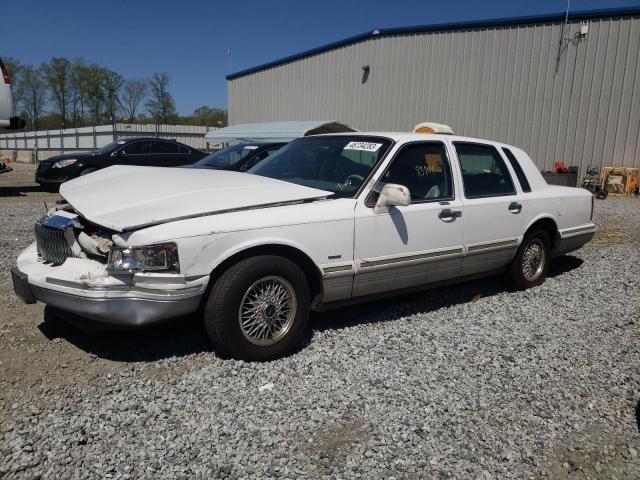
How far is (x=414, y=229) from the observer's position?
4172mm

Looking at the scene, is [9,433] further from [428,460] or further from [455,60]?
[455,60]

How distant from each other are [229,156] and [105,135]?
24980 mm

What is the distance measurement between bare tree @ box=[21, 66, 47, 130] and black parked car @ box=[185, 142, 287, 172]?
44.8m

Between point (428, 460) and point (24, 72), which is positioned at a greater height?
point (24, 72)

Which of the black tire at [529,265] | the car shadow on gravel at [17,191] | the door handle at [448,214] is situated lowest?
the car shadow on gravel at [17,191]

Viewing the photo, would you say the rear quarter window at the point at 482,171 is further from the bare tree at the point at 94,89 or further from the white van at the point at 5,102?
the bare tree at the point at 94,89

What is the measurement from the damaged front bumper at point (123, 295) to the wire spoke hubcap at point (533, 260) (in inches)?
141

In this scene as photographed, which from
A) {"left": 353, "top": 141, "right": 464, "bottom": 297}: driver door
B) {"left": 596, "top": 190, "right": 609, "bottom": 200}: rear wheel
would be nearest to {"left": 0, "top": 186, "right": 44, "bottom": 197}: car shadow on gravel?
{"left": 353, "top": 141, "right": 464, "bottom": 297}: driver door

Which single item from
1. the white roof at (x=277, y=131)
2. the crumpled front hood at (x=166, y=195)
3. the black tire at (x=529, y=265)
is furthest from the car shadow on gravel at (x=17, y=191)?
the black tire at (x=529, y=265)

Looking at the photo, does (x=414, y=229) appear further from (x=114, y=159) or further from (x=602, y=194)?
(x=602, y=194)

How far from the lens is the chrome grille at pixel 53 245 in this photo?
353 centimetres

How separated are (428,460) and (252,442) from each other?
2.93ft

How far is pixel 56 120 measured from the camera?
168 feet

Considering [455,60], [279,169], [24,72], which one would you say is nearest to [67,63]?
[24,72]
